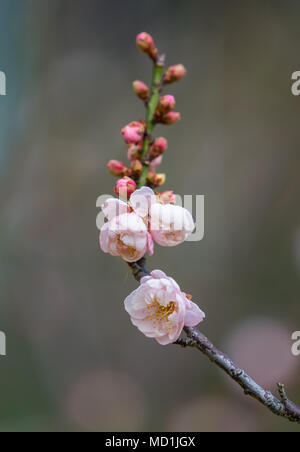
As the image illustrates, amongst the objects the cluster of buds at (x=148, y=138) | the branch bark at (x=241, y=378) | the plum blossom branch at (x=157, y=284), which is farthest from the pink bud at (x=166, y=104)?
the branch bark at (x=241, y=378)

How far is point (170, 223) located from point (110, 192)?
135 cm

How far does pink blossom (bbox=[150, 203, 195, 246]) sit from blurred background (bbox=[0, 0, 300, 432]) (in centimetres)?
114

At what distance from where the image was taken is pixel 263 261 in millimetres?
1736

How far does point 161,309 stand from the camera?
21.5 inches

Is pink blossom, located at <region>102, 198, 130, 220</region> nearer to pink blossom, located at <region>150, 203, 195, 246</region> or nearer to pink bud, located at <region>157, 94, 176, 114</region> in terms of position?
pink blossom, located at <region>150, 203, 195, 246</region>

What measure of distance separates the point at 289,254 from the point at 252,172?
1.33ft

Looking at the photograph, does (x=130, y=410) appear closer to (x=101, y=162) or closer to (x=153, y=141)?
(x=101, y=162)

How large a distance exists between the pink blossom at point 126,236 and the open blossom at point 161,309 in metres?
0.04

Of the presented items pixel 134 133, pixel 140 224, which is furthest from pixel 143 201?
pixel 134 133

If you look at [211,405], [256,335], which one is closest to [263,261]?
[256,335]

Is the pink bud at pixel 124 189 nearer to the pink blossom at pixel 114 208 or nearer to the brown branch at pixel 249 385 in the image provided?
the pink blossom at pixel 114 208

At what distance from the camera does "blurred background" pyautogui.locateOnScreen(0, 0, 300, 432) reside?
5.22ft

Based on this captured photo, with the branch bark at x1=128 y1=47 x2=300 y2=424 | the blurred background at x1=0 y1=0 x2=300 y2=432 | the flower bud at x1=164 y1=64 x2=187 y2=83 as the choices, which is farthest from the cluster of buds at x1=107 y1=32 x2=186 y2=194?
the blurred background at x1=0 y1=0 x2=300 y2=432

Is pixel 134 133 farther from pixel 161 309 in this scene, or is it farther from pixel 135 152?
pixel 161 309
